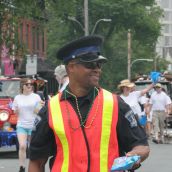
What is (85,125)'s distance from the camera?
15.0 feet

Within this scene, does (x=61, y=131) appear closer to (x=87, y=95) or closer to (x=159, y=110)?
(x=87, y=95)

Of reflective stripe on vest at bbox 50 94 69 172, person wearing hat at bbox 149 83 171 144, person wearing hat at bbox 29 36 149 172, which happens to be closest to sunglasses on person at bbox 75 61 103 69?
person wearing hat at bbox 29 36 149 172

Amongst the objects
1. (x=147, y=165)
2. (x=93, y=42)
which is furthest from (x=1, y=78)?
(x=93, y=42)

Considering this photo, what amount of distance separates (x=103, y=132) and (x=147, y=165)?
10686 millimetres

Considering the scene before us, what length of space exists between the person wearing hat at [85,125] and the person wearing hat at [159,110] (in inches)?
680

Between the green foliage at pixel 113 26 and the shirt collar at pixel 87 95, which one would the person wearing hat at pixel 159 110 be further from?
the green foliage at pixel 113 26

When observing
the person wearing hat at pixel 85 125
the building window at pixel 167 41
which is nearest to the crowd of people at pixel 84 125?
the person wearing hat at pixel 85 125

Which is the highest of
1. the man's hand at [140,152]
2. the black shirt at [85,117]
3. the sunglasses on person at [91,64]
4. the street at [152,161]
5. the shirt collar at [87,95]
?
the sunglasses on person at [91,64]

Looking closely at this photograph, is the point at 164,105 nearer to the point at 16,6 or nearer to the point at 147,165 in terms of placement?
the point at 16,6

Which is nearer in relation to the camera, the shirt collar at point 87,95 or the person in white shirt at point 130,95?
the shirt collar at point 87,95

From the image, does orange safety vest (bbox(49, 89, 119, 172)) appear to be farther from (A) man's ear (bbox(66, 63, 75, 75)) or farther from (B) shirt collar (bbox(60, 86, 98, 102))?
(A) man's ear (bbox(66, 63, 75, 75))

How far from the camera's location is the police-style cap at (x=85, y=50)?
463 cm

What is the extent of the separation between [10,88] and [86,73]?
13.4m

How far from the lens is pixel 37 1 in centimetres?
1986
